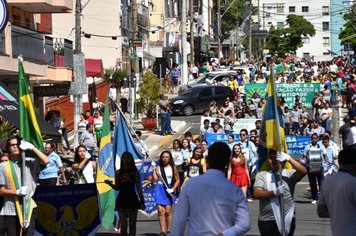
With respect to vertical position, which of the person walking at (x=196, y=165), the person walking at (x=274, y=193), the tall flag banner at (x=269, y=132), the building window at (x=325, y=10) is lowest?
the person walking at (x=196, y=165)

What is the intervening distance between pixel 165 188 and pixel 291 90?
3271 centimetres

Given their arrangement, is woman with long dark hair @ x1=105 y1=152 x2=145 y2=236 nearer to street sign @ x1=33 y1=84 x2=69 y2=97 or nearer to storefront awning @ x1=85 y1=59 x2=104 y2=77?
street sign @ x1=33 y1=84 x2=69 y2=97

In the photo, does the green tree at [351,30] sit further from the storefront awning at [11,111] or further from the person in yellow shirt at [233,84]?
the storefront awning at [11,111]

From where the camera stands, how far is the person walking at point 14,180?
39.8 ft

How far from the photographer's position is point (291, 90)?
48.8m

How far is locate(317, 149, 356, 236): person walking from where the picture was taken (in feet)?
30.1

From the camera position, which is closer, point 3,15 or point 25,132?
point 25,132

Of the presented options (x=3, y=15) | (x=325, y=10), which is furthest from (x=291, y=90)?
(x=325, y=10)

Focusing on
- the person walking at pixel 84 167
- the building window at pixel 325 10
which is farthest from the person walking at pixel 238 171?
the building window at pixel 325 10

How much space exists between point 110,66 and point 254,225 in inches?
1523

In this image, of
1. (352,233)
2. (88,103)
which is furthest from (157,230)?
(88,103)

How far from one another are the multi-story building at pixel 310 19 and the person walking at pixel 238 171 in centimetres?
12752

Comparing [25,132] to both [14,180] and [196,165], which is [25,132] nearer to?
[14,180]

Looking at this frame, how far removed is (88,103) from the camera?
147 ft
